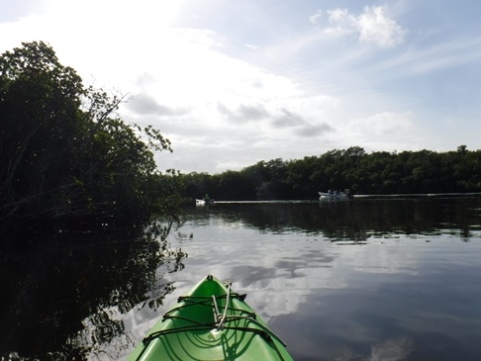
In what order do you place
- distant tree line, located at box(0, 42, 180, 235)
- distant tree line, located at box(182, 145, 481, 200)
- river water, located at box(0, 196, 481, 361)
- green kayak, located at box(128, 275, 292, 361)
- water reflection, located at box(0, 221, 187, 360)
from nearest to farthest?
green kayak, located at box(128, 275, 292, 361), river water, located at box(0, 196, 481, 361), water reflection, located at box(0, 221, 187, 360), distant tree line, located at box(0, 42, 180, 235), distant tree line, located at box(182, 145, 481, 200)

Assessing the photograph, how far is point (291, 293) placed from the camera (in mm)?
11859

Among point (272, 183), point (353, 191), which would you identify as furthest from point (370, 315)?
point (272, 183)

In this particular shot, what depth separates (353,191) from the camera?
114062 mm

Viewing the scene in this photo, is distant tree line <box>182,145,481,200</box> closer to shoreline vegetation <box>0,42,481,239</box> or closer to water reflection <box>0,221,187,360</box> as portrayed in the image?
shoreline vegetation <box>0,42,481,239</box>

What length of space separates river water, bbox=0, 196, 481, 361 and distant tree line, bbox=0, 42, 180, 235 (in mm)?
5014

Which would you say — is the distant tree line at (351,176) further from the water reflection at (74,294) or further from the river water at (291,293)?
the water reflection at (74,294)

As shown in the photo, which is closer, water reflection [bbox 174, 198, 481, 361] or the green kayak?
the green kayak

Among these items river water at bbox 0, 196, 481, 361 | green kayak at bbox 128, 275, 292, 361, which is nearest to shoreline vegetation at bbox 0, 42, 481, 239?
river water at bbox 0, 196, 481, 361

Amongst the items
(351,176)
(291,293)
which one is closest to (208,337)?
(291,293)

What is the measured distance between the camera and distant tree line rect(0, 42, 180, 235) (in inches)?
920

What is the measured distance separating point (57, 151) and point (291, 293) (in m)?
19.9

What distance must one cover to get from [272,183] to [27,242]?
363 feet

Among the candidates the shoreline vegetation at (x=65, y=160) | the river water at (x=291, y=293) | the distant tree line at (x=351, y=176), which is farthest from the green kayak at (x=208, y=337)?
the distant tree line at (x=351, y=176)

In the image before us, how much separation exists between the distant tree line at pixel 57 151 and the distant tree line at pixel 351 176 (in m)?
88.5
